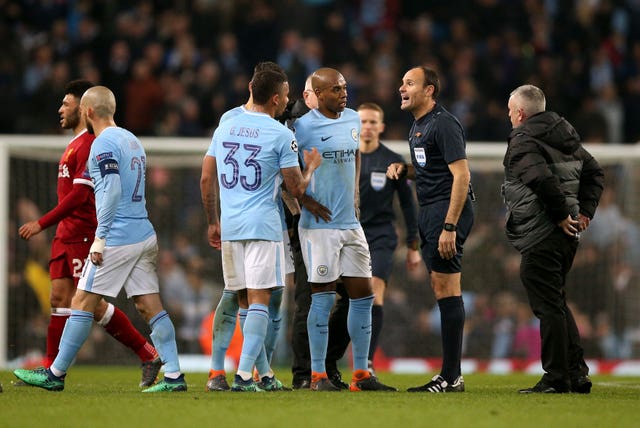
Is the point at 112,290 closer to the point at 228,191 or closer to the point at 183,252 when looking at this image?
the point at 228,191

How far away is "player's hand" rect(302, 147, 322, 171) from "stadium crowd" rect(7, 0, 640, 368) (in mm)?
6505

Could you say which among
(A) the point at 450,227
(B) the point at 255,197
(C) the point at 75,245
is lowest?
(C) the point at 75,245

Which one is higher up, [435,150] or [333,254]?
[435,150]

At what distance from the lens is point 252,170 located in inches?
317

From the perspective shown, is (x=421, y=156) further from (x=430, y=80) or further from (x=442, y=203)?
(x=430, y=80)

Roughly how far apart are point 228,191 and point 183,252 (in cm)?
688

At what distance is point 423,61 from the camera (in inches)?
696

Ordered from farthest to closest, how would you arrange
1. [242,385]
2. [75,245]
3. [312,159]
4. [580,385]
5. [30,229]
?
1. [75,245]
2. [580,385]
3. [30,229]
4. [312,159]
5. [242,385]

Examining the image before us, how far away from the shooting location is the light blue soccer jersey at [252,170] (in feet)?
26.3

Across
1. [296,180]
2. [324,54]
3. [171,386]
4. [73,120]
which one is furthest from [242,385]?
[324,54]

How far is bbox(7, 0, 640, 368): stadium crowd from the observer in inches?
579

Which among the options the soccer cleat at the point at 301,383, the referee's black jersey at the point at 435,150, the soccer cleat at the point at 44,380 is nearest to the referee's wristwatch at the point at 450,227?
the referee's black jersey at the point at 435,150

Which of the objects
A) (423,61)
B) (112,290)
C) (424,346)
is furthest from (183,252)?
(112,290)

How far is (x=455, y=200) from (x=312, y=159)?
106 centimetres
